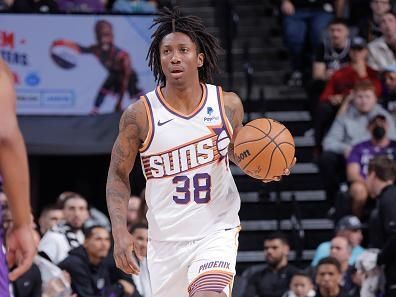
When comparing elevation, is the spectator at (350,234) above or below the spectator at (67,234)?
below

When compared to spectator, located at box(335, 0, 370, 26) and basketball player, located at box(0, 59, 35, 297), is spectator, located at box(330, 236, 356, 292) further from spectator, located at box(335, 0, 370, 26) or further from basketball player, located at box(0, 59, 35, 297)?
basketball player, located at box(0, 59, 35, 297)

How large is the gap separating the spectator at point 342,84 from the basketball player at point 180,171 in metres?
6.24

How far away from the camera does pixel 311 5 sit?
49.9 feet

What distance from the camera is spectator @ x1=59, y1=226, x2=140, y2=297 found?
35.8 feet

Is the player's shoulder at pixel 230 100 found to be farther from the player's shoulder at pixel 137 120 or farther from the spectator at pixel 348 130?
the spectator at pixel 348 130

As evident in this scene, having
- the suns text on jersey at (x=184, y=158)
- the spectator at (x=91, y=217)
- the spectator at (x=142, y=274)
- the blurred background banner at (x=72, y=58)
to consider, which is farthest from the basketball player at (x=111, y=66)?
the suns text on jersey at (x=184, y=158)

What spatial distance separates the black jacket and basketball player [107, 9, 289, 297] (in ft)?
11.3

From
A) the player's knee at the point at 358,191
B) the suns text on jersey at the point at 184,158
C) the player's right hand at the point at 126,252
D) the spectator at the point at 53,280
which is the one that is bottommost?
the spectator at the point at 53,280

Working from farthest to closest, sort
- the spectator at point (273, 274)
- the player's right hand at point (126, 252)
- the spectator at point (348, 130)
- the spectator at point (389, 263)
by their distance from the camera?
the spectator at point (348, 130) < the spectator at point (273, 274) < the spectator at point (389, 263) < the player's right hand at point (126, 252)

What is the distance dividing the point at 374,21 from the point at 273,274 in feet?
15.4

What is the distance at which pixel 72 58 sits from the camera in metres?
13.8

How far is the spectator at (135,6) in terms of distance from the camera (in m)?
14.6

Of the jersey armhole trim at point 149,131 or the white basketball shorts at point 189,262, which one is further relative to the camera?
the jersey armhole trim at point 149,131

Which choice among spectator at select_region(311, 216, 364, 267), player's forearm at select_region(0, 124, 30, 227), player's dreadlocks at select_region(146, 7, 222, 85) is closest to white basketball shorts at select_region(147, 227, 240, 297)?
player's dreadlocks at select_region(146, 7, 222, 85)
